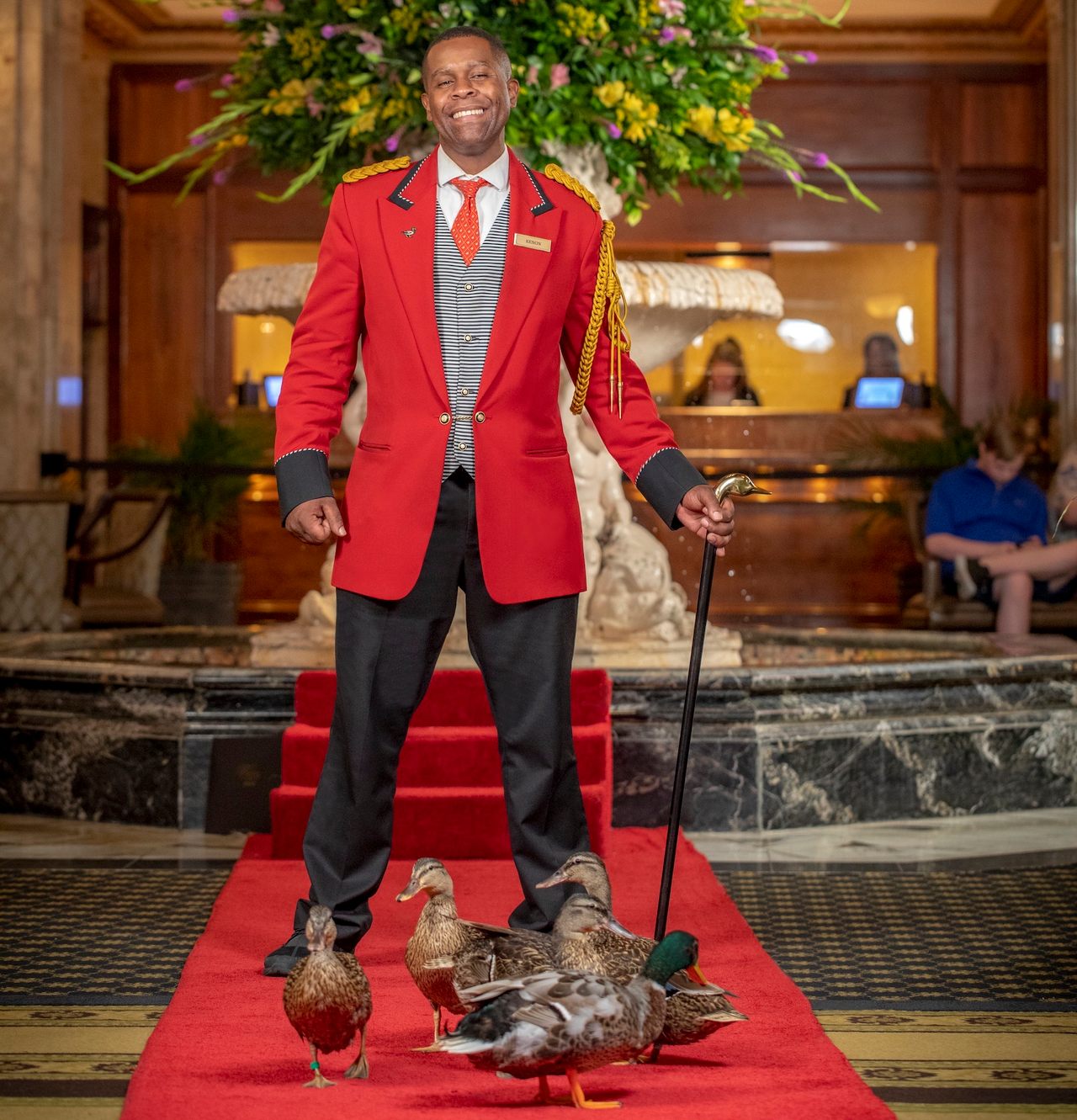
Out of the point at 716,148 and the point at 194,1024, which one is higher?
the point at 716,148

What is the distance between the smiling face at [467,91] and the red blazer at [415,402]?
0.14 m

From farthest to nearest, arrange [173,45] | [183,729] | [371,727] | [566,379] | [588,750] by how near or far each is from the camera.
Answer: [173,45] < [566,379] < [183,729] < [588,750] < [371,727]

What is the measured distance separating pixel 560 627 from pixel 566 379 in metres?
2.54

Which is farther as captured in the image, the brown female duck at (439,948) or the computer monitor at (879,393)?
the computer monitor at (879,393)

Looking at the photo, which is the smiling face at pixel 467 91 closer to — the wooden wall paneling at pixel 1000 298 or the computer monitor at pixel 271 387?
the computer monitor at pixel 271 387

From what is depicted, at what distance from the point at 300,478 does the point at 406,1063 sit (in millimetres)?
989

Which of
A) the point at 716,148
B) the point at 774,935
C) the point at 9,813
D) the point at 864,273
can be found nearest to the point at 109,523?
the point at 9,813

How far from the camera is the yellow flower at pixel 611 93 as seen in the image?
190 inches

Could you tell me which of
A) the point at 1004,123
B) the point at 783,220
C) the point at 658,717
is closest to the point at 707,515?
the point at 658,717

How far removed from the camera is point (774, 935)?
3.44 m

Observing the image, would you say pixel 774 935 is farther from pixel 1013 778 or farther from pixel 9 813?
pixel 9 813

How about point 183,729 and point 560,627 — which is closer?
point 560,627

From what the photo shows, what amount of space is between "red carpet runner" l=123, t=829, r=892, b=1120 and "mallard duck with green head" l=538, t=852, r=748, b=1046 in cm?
6

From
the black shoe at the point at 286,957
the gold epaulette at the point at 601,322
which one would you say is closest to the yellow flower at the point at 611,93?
the gold epaulette at the point at 601,322
